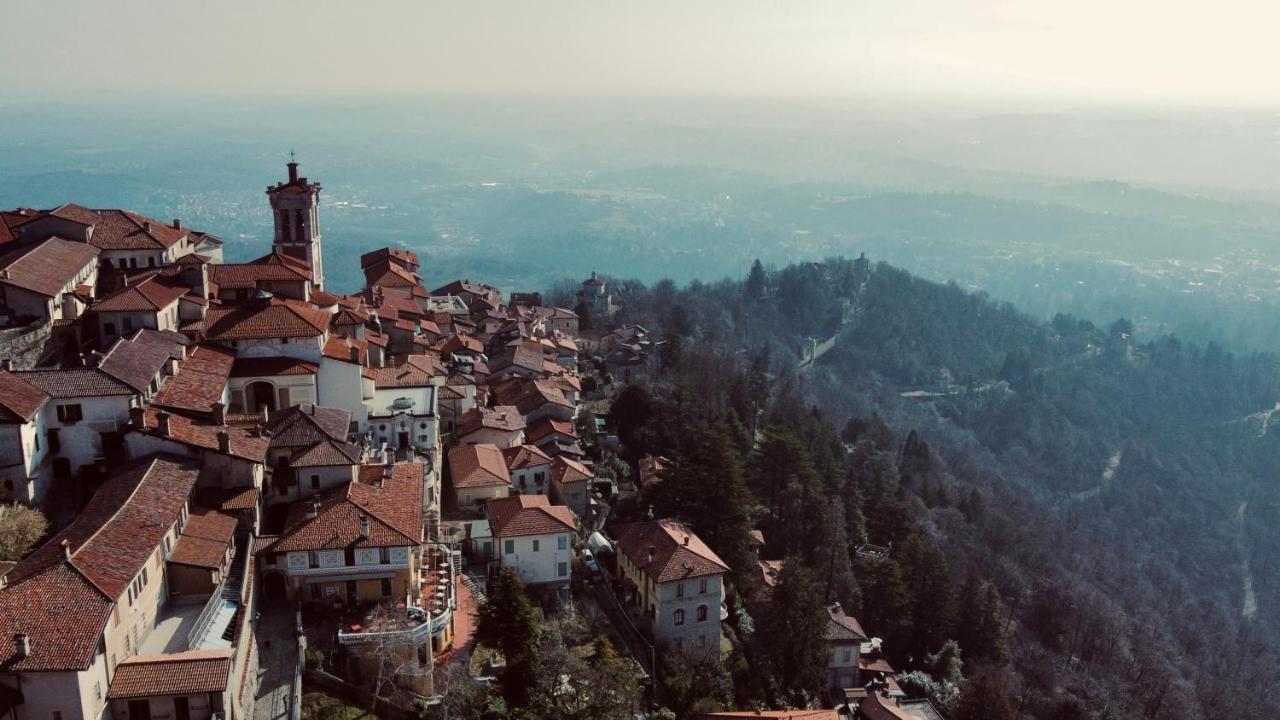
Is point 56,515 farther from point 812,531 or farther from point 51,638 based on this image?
point 812,531

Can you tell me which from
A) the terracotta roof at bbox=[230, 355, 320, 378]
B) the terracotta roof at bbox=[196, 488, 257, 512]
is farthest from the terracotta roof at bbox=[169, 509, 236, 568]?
the terracotta roof at bbox=[230, 355, 320, 378]

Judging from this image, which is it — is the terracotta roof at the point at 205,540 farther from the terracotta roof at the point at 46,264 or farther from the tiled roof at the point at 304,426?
the terracotta roof at the point at 46,264

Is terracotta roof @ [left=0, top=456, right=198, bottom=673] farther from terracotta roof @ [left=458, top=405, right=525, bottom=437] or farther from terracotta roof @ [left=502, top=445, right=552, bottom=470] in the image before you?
terracotta roof @ [left=458, top=405, right=525, bottom=437]

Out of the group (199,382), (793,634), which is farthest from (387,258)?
(793,634)

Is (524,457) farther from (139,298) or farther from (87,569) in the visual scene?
(87,569)

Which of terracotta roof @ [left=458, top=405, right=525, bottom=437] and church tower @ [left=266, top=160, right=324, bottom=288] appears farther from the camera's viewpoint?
church tower @ [left=266, top=160, right=324, bottom=288]
